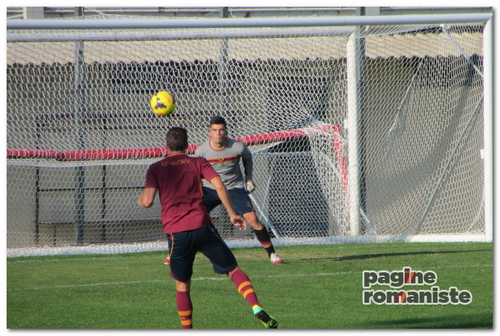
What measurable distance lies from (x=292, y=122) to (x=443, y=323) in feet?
19.8

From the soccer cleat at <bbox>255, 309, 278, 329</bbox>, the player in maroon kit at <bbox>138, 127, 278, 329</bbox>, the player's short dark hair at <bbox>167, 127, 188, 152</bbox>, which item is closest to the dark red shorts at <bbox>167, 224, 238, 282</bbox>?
the player in maroon kit at <bbox>138, 127, 278, 329</bbox>

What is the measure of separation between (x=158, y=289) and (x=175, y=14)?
8.24 meters

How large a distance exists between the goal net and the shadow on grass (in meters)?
5.30

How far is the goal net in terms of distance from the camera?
983 centimetres

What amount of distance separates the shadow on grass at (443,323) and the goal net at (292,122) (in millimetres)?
5298

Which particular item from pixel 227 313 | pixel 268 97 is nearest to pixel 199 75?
pixel 268 97

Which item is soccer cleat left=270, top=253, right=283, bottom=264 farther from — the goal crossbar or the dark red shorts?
the dark red shorts

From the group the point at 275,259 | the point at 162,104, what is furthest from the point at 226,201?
the point at 275,259

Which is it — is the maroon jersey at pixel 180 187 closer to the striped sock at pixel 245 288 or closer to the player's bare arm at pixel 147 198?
the player's bare arm at pixel 147 198

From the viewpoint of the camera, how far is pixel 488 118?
31.0 feet

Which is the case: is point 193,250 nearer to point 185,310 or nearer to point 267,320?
point 185,310

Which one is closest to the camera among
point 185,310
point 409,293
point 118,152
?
point 185,310

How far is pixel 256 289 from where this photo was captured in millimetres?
6398

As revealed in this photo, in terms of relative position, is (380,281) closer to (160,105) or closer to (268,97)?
(160,105)
